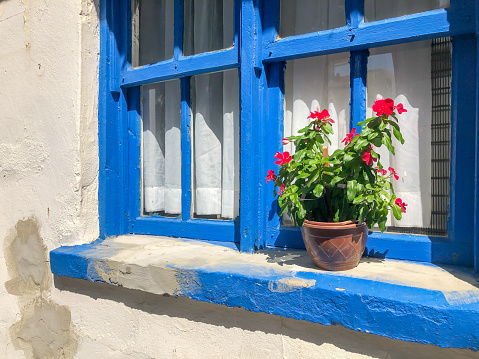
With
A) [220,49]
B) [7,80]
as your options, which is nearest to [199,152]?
[220,49]

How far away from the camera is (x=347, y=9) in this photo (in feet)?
5.57

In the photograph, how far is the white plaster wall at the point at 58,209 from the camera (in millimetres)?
1858

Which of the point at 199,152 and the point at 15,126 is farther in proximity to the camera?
the point at 15,126

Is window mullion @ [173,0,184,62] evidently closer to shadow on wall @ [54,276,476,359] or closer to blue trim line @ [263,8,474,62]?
blue trim line @ [263,8,474,62]

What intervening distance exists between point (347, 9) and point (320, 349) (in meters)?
1.42

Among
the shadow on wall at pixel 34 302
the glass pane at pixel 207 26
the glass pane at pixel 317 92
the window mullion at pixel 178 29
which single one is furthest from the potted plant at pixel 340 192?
the shadow on wall at pixel 34 302

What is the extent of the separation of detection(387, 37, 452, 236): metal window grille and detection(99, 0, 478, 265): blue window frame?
3 cm

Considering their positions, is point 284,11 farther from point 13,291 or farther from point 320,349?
point 13,291

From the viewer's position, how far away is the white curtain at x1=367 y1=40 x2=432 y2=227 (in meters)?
1.60

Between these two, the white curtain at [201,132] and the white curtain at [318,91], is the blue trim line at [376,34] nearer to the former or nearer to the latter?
the white curtain at [318,91]

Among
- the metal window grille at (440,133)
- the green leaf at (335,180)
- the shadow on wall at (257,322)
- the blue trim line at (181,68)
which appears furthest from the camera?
the blue trim line at (181,68)

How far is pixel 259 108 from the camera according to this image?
6.00 feet

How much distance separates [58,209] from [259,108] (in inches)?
51.0

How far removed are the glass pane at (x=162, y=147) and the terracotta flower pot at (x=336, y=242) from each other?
3.19 feet
